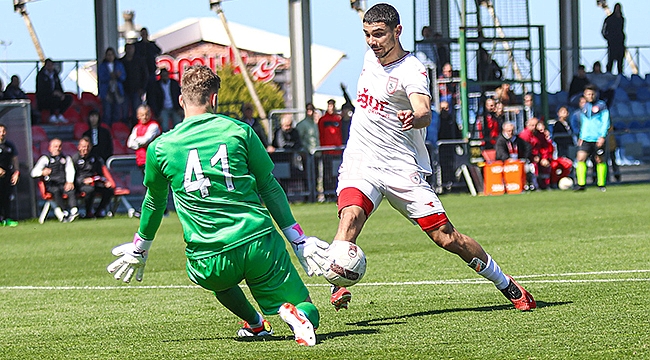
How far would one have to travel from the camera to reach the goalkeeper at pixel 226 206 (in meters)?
5.49

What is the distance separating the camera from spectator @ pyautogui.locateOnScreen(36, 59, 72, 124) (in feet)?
79.6

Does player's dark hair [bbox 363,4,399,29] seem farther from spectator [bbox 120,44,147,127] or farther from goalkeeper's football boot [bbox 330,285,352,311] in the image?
spectator [bbox 120,44,147,127]

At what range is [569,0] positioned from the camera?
34062 millimetres

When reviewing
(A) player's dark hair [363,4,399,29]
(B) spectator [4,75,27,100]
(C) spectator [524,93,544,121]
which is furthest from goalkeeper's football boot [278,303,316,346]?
(C) spectator [524,93,544,121]

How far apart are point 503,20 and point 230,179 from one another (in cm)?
2214

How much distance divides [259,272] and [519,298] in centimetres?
202

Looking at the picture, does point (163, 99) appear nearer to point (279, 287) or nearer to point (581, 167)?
point (581, 167)

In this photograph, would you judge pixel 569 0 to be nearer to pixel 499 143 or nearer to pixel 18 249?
pixel 499 143

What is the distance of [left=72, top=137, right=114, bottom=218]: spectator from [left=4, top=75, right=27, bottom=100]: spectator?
14.1 feet

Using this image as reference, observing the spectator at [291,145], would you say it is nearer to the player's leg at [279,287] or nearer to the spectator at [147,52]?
the spectator at [147,52]

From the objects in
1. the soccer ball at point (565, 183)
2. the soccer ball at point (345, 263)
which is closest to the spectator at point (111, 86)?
the soccer ball at point (565, 183)

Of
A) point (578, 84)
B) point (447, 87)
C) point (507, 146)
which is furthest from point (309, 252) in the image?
point (578, 84)

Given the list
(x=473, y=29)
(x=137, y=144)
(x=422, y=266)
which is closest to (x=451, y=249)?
(x=422, y=266)

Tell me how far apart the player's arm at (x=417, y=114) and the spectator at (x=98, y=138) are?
49.3 feet
